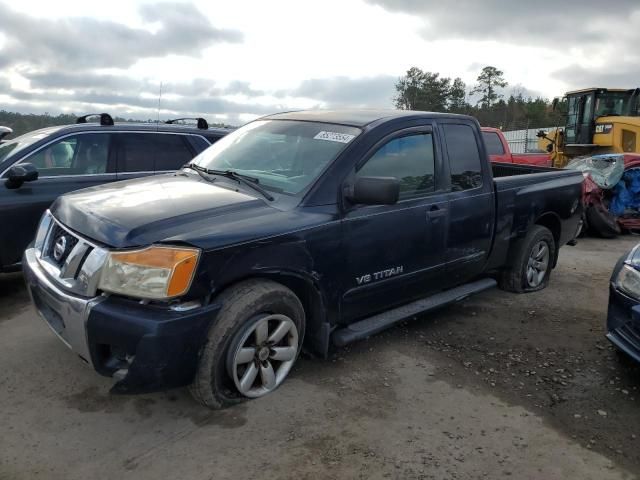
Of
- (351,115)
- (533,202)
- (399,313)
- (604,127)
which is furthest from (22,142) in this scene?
(604,127)

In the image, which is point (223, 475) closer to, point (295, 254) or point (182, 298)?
point (182, 298)

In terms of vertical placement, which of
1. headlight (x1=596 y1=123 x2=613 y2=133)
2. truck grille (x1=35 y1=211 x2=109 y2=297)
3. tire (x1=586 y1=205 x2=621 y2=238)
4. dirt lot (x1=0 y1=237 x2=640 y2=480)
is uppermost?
headlight (x1=596 y1=123 x2=613 y2=133)

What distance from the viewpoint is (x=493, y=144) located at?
9914mm

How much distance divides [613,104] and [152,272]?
14.6m

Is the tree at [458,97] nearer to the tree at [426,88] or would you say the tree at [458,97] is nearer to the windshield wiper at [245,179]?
the tree at [426,88]

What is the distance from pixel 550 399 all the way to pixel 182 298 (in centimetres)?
243

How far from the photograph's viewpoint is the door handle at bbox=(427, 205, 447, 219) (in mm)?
3984

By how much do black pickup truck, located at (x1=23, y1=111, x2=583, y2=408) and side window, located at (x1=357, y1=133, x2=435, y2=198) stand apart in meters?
0.01

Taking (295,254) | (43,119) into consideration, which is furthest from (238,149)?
(43,119)

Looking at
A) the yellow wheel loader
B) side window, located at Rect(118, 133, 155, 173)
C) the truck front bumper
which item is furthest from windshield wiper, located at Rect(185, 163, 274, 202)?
the yellow wheel loader

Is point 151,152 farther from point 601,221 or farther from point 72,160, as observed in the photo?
point 601,221

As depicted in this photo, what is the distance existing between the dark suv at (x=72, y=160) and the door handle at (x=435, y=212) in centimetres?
336

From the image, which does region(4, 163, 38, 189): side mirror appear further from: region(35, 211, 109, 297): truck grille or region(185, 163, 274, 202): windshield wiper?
region(185, 163, 274, 202): windshield wiper

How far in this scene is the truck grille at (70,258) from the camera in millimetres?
2842
